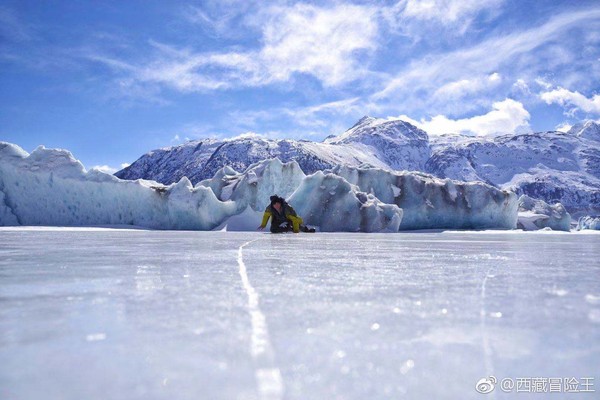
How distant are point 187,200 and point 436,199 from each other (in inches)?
487

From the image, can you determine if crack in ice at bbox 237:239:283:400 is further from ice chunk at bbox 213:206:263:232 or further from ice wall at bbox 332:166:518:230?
ice wall at bbox 332:166:518:230

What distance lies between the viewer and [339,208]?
18422 mm

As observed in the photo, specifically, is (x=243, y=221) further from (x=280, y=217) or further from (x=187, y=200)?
(x=280, y=217)

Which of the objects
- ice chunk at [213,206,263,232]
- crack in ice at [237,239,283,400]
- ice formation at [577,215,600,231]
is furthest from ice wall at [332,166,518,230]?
crack in ice at [237,239,283,400]

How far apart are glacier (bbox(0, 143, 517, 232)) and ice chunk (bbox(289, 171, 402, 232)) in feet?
0.14

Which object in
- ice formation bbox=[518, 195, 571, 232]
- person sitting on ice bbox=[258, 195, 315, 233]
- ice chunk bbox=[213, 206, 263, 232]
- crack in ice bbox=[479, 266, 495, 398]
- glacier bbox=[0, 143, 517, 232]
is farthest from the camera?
ice formation bbox=[518, 195, 571, 232]

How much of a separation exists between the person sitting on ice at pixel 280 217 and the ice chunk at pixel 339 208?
8.51 feet

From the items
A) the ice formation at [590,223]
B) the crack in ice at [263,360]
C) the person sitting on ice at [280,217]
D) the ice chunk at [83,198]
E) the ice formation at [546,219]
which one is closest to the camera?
the crack in ice at [263,360]

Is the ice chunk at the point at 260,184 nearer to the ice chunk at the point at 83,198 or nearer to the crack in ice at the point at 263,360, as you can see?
the ice chunk at the point at 83,198

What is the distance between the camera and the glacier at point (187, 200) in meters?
18.5

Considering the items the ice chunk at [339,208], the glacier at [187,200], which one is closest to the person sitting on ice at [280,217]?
the ice chunk at [339,208]

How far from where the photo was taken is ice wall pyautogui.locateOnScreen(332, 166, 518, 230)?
22.5 m

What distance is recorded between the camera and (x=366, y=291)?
7.09 ft

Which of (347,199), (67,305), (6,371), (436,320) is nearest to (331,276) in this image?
(436,320)
